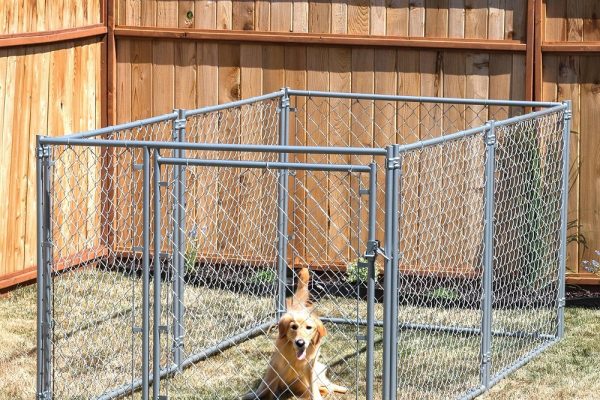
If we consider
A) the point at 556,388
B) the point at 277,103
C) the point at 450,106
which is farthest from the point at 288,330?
the point at 450,106

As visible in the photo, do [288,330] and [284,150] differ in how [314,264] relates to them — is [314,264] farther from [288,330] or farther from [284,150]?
[284,150]

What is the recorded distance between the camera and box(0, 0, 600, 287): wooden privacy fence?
10.0 m

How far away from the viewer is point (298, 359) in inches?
294

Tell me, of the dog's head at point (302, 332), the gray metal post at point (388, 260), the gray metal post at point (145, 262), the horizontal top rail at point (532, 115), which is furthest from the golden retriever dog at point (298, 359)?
the horizontal top rail at point (532, 115)

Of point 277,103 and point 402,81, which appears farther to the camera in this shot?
point 402,81

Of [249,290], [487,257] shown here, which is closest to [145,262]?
[487,257]

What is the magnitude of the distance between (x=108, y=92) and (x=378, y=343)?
10.3ft

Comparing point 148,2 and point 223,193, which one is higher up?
point 148,2

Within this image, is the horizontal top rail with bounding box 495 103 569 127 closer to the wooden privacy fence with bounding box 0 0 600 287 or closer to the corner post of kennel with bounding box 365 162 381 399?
the wooden privacy fence with bounding box 0 0 600 287

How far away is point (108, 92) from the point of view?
428 inches

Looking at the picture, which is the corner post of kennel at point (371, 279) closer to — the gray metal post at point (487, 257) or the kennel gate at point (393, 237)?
the kennel gate at point (393, 237)

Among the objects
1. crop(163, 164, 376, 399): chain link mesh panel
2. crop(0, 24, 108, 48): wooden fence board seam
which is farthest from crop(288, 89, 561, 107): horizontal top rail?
crop(0, 24, 108, 48): wooden fence board seam

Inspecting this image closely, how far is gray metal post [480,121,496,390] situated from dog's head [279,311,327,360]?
1.20 metres

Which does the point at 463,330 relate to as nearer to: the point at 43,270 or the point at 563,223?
the point at 563,223
